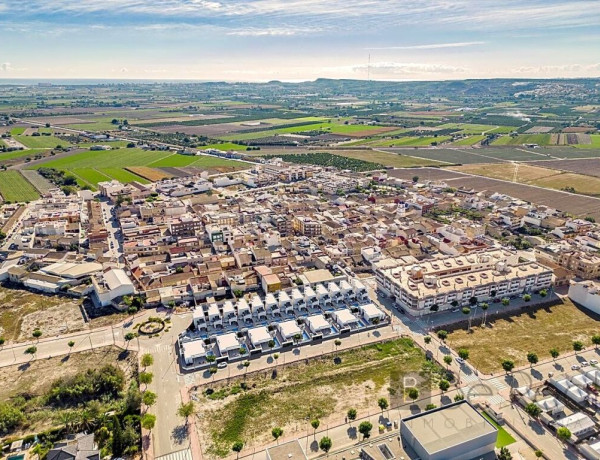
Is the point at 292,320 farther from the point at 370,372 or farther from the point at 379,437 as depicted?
the point at 379,437

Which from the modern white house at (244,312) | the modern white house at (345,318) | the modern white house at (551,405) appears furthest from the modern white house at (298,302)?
the modern white house at (551,405)

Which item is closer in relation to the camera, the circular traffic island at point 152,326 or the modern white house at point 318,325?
the modern white house at point 318,325

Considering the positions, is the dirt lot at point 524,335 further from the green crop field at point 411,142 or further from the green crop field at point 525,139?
the green crop field at point 525,139

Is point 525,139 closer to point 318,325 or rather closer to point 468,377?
point 468,377

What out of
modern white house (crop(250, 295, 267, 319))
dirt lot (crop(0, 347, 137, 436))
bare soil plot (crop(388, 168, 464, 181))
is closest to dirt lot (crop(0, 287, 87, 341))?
dirt lot (crop(0, 347, 137, 436))

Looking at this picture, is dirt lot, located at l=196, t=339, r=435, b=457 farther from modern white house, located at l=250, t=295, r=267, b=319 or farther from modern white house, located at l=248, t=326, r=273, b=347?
modern white house, located at l=250, t=295, r=267, b=319

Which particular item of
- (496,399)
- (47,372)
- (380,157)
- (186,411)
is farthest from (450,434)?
(380,157)
